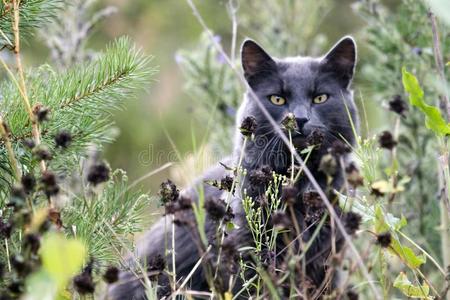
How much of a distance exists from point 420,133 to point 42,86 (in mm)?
2437

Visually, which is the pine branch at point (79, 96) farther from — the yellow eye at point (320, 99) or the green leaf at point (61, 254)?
the green leaf at point (61, 254)

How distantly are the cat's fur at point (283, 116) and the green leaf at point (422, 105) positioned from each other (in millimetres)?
796

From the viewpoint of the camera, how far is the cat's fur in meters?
2.91

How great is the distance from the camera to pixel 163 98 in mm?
9078

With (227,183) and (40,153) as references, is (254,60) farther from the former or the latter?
(40,153)

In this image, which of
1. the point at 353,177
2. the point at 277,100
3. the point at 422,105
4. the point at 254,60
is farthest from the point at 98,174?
the point at 254,60

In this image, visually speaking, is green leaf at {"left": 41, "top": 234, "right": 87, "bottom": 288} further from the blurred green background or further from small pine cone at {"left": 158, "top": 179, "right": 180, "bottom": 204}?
the blurred green background

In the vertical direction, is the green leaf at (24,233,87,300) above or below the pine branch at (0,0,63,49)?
below

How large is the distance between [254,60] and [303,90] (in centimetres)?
30

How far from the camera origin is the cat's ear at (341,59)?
3199 millimetres

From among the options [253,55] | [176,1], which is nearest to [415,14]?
[253,55]

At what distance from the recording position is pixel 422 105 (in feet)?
6.51

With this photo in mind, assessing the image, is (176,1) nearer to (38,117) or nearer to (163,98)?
(163,98)

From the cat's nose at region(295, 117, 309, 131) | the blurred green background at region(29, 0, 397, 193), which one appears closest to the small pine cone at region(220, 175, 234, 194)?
the cat's nose at region(295, 117, 309, 131)
